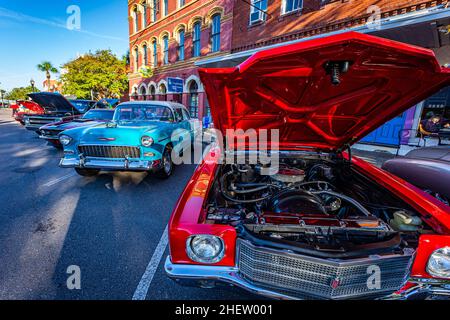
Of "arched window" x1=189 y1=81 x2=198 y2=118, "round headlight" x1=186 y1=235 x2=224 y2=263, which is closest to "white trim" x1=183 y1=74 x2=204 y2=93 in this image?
"arched window" x1=189 y1=81 x2=198 y2=118

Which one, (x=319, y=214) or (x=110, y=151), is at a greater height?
(x=110, y=151)

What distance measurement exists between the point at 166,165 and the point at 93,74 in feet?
80.6

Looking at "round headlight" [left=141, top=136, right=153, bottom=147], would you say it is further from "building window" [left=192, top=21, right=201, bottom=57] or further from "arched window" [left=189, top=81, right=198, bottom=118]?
"building window" [left=192, top=21, right=201, bottom=57]

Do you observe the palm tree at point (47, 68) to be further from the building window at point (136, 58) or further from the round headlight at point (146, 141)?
the round headlight at point (146, 141)

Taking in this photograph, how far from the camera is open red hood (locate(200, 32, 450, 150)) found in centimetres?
128

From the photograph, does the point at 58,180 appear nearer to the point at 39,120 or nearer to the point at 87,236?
the point at 87,236

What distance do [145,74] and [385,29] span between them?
662 inches

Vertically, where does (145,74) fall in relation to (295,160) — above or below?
above

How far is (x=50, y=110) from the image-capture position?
8727mm

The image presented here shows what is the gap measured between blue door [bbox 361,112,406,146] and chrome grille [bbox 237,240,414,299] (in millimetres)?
7616

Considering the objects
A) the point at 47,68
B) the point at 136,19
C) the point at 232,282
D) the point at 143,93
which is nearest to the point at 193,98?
the point at 143,93
